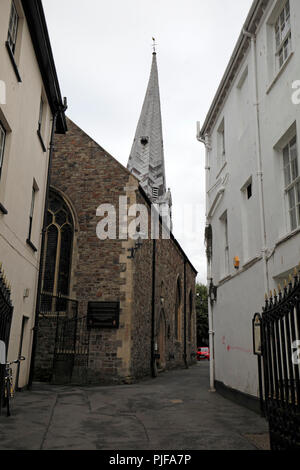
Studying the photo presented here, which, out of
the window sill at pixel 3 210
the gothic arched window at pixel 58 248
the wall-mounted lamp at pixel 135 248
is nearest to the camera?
the window sill at pixel 3 210

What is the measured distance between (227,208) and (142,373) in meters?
8.08

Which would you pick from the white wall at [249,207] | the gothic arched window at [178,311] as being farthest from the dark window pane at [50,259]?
the gothic arched window at [178,311]

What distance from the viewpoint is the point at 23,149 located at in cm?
1011

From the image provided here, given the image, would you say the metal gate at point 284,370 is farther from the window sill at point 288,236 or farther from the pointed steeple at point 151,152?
the pointed steeple at point 151,152

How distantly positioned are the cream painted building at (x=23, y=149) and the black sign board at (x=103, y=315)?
3.40 meters

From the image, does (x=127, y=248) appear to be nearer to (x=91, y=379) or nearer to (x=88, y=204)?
(x=88, y=204)

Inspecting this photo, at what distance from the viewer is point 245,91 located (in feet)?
35.8

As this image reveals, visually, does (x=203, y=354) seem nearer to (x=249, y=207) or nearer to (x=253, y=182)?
(x=249, y=207)

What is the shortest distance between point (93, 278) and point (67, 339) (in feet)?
7.64

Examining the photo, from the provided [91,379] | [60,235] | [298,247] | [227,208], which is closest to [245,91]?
[227,208]

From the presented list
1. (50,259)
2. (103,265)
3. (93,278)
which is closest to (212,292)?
(103,265)

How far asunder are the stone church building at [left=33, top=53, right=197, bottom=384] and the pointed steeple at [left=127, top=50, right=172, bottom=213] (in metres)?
20.0

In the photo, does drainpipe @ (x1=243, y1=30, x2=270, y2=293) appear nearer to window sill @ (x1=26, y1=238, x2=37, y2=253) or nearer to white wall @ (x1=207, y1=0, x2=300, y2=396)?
white wall @ (x1=207, y1=0, x2=300, y2=396)

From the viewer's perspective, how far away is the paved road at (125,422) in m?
5.54
